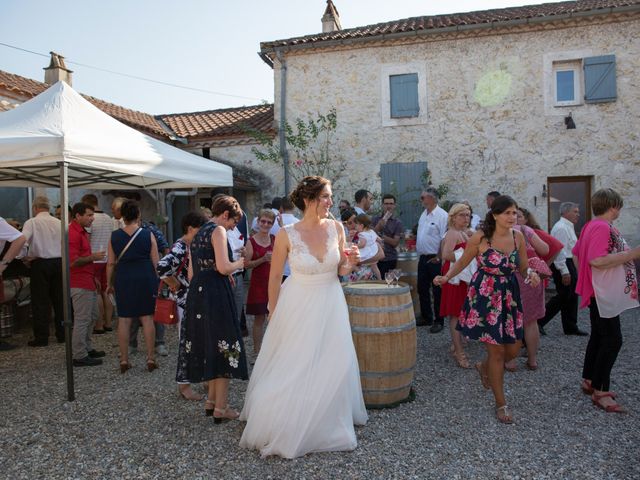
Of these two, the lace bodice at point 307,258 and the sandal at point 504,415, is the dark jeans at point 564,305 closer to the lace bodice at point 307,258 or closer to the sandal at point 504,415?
the sandal at point 504,415

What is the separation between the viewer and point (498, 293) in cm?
351

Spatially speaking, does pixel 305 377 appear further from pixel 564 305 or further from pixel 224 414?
pixel 564 305

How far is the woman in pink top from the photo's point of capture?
3.57m

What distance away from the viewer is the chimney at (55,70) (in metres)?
10.5

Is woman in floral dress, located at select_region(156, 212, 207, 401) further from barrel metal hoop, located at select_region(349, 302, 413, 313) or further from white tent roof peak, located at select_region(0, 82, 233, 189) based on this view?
barrel metal hoop, located at select_region(349, 302, 413, 313)

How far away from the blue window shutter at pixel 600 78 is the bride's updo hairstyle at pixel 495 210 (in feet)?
30.7

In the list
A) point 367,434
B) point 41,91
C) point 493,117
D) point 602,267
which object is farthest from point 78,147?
point 493,117

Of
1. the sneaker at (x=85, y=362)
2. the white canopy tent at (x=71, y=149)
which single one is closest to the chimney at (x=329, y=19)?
the white canopy tent at (x=71, y=149)

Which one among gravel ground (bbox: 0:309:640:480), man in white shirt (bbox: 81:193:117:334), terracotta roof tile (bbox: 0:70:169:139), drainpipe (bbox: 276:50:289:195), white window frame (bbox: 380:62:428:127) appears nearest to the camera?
gravel ground (bbox: 0:309:640:480)

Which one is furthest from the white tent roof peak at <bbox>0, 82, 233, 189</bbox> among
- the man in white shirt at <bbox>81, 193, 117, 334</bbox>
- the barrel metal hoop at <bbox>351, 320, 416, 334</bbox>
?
the barrel metal hoop at <bbox>351, 320, 416, 334</bbox>

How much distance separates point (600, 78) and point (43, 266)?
1166 cm

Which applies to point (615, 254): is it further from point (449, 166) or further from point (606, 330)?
point (449, 166)

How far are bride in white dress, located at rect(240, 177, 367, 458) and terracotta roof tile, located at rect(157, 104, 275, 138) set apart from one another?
33.1 ft

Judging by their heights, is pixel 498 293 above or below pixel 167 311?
above
